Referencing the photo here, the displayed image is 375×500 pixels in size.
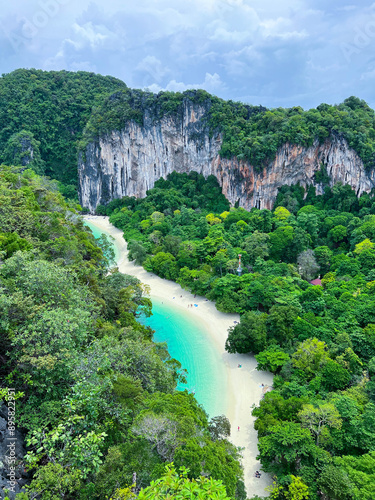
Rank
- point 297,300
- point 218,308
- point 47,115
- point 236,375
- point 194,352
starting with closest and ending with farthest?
point 236,375 < point 194,352 < point 297,300 < point 218,308 < point 47,115

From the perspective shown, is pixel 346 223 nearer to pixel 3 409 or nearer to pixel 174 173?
pixel 174 173

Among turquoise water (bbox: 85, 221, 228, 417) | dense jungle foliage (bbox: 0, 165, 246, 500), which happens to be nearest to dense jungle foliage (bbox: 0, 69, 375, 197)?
turquoise water (bbox: 85, 221, 228, 417)

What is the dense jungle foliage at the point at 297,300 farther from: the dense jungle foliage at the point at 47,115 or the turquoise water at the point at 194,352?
the dense jungle foliage at the point at 47,115

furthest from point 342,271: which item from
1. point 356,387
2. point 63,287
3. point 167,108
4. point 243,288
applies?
point 167,108

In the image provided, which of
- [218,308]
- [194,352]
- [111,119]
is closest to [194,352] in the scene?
[194,352]

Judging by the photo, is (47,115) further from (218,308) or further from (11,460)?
(11,460)

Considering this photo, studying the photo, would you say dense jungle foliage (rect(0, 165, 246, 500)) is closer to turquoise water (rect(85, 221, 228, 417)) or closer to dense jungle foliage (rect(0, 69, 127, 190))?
turquoise water (rect(85, 221, 228, 417))

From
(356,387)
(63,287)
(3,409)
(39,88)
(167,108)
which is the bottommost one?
(356,387)
